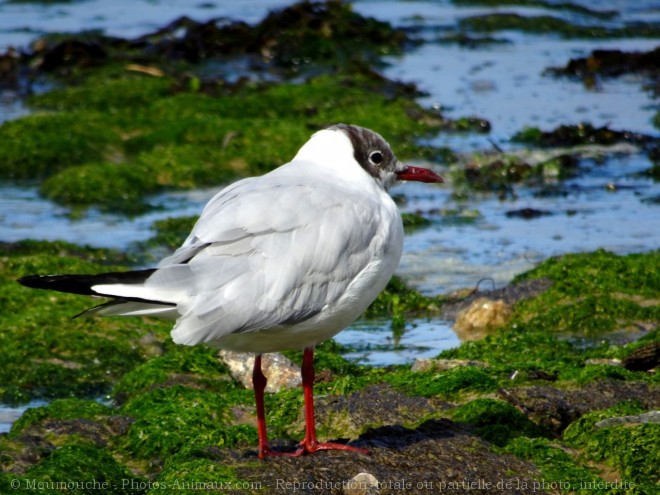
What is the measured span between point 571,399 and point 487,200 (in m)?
5.75

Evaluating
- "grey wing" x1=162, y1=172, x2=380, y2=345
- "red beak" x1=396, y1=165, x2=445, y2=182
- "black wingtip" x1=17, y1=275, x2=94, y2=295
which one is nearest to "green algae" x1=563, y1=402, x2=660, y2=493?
"grey wing" x1=162, y1=172, x2=380, y2=345

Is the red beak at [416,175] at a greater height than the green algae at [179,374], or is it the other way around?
the red beak at [416,175]

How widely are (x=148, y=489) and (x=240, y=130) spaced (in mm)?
8159

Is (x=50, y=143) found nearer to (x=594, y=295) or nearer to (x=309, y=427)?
(x=594, y=295)

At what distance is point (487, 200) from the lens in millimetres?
11508

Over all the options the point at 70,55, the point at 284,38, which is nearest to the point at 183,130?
the point at 70,55

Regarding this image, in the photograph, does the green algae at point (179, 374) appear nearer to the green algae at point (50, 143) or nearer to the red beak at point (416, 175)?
the red beak at point (416, 175)

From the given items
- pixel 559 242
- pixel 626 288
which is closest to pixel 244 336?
pixel 626 288

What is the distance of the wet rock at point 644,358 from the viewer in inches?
252

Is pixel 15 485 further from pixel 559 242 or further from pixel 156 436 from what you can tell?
pixel 559 242

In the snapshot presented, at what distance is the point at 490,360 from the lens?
22.2 feet

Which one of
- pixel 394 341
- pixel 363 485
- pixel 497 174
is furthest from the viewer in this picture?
pixel 497 174

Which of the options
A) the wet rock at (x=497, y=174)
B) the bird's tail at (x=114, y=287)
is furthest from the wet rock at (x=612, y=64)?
the bird's tail at (x=114, y=287)

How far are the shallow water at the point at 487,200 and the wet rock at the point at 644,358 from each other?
56.8 inches
